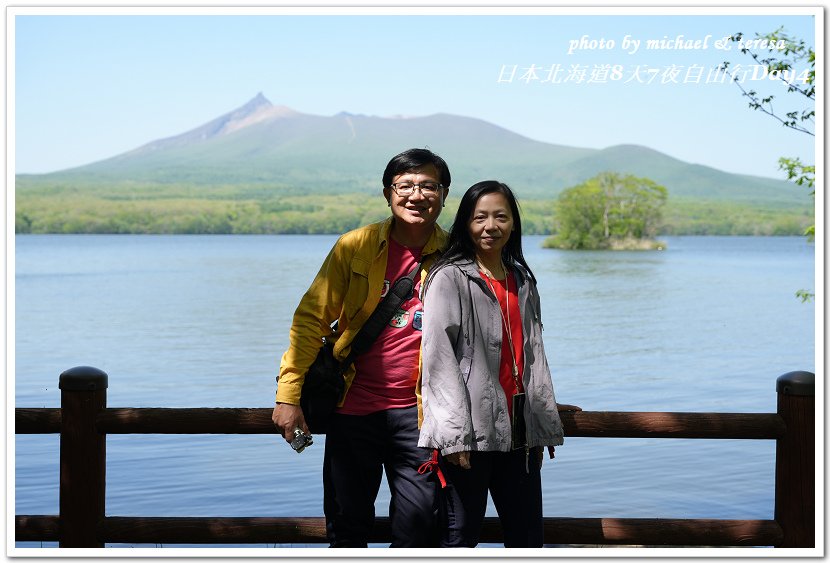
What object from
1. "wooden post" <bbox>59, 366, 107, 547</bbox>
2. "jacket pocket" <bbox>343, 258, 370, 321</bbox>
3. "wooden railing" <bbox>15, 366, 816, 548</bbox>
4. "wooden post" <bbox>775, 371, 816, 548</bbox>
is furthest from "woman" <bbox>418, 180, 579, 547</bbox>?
"wooden post" <bbox>59, 366, 107, 547</bbox>

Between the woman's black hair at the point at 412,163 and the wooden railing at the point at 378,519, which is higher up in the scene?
the woman's black hair at the point at 412,163

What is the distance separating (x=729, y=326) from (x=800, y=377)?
28027 mm

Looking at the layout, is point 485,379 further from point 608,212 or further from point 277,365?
point 608,212

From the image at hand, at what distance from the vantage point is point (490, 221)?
3752 millimetres

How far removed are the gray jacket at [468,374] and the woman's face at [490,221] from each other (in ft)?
0.35

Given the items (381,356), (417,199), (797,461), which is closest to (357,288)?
(381,356)

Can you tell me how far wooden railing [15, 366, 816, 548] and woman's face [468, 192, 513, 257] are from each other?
2.67 feet

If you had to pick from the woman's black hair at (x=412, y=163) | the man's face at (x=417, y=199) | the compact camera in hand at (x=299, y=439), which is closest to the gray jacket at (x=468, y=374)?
the man's face at (x=417, y=199)

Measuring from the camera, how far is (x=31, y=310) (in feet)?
117

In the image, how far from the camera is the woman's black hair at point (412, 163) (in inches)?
149

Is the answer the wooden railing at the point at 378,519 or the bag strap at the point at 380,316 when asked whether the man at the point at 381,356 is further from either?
the wooden railing at the point at 378,519

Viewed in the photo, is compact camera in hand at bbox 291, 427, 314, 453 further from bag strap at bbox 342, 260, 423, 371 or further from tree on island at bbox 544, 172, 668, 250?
tree on island at bbox 544, 172, 668, 250

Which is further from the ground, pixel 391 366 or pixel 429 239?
pixel 429 239

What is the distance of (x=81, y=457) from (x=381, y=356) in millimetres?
1434
